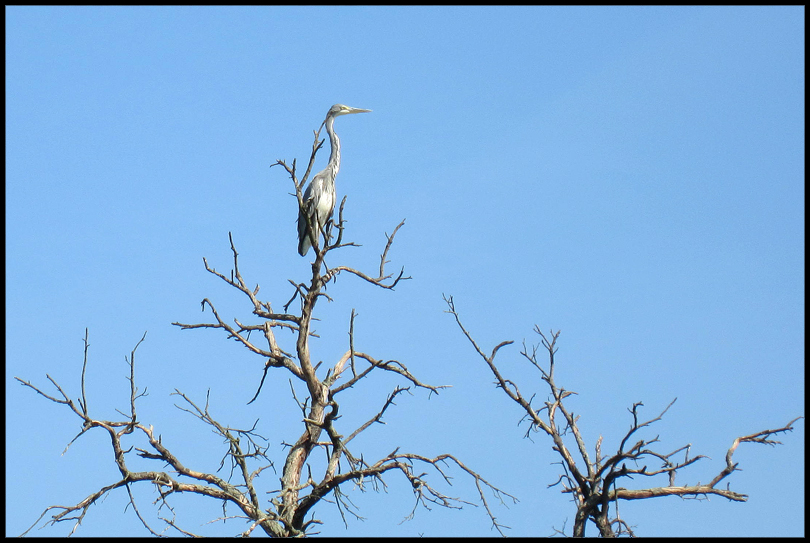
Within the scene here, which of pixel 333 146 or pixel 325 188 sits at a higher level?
pixel 333 146

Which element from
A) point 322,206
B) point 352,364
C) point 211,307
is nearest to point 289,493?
point 352,364

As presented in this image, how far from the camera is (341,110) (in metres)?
11.0

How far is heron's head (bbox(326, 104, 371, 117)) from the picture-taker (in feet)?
35.7

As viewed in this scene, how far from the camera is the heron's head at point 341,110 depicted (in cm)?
1090

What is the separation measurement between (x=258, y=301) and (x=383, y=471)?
183cm

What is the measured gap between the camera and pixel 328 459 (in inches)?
258

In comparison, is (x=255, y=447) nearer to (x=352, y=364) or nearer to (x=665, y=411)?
(x=352, y=364)

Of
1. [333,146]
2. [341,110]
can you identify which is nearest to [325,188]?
[333,146]

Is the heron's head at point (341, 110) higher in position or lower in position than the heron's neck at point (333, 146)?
higher

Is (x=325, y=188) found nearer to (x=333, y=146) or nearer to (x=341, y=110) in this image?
(x=333, y=146)

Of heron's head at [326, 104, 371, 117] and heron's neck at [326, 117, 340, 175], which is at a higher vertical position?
heron's head at [326, 104, 371, 117]

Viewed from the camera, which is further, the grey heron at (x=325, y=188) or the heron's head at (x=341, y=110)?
the heron's head at (x=341, y=110)

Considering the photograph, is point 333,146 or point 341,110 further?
point 341,110

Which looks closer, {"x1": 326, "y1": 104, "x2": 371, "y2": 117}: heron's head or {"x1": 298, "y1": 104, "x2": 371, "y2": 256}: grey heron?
{"x1": 298, "y1": 104, "x2": 371, "y2": 256}: grey heron
